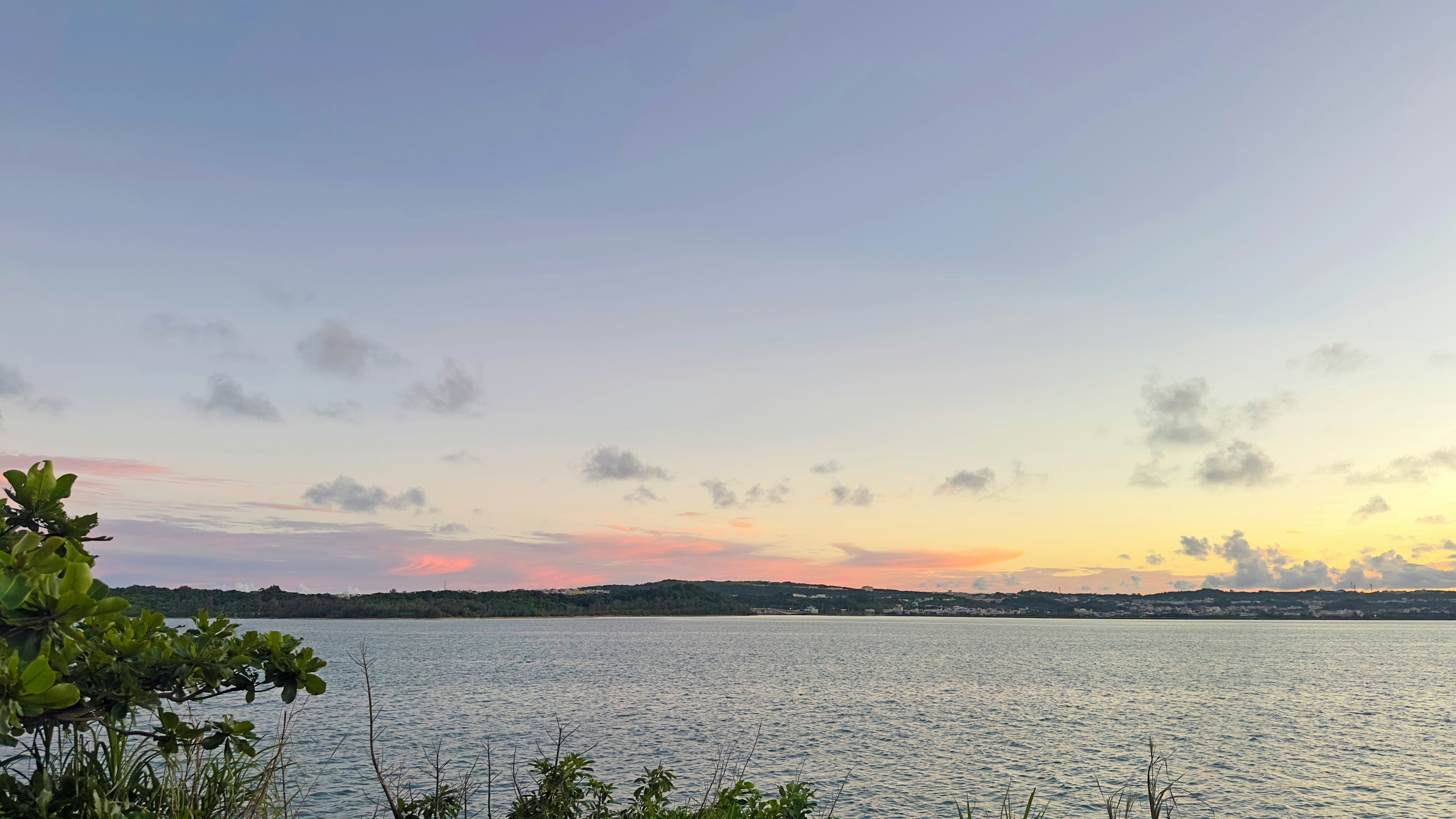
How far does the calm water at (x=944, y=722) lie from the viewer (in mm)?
33625

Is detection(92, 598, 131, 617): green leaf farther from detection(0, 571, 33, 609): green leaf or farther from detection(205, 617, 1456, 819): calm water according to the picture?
detection(205, 617, 1456, 819): calm water

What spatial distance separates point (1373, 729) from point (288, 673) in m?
65.9

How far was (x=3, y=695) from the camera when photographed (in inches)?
142

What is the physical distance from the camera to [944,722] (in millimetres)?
50219

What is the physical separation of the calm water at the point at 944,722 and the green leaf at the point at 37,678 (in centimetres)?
2103

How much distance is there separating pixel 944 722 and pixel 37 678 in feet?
172

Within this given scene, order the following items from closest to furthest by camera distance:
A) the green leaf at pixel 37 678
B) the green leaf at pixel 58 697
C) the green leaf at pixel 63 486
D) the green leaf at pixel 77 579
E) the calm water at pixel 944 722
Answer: the green leaf at pixel 37 678 → the green leaf at pixel 58 697 → the green leaf at pixel 77 579 → the green leaf at pixel 63 486 → the calm water at pixel 944 722

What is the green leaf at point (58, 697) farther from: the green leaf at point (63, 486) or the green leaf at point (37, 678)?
the green leaf at point (63, 486)

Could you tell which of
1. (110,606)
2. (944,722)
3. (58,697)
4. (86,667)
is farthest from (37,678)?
(944,722)

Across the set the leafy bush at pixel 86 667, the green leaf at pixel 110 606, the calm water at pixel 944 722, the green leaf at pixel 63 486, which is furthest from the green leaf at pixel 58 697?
the calm water at pixel 944 722

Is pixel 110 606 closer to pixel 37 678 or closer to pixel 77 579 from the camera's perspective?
pixel 77 579

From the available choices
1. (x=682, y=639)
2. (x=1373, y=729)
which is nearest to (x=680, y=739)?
(x=1373, y=729)

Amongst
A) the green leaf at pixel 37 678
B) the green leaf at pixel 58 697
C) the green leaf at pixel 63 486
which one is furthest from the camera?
the green leaf at pixel 63 486

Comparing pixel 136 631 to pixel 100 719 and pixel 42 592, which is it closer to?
pixel 100 719
